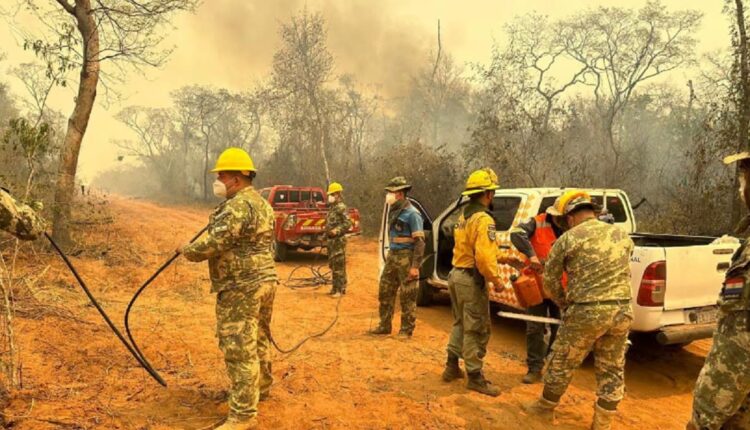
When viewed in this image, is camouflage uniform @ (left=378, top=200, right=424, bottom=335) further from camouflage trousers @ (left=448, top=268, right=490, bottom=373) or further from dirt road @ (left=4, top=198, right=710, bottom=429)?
camouflage trousers @ (left=448, top=268, right=490, bottom=373)

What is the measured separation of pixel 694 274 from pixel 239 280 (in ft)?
13.1

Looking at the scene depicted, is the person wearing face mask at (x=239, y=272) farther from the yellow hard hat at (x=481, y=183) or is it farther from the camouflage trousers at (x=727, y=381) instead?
the camouflage trousers at (x=727, y=381)

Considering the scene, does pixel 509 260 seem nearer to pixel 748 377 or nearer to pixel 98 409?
pixel 748 377

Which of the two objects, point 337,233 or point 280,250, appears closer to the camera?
point 337,233

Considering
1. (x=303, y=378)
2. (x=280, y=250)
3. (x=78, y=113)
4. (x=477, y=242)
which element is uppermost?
(x=78, y=113)

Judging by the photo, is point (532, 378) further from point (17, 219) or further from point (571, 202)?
point (17, 219)

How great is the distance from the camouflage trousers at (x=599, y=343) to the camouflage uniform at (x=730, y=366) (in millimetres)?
1071

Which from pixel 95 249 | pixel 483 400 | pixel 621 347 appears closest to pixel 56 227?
pixel 95 249

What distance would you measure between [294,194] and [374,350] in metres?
8.32

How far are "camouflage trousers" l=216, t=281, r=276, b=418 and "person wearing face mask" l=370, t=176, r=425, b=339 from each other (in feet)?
7.40

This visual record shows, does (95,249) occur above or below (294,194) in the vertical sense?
below

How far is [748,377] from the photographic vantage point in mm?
1802

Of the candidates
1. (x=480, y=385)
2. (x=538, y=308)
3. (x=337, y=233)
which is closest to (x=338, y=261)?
(x=337, y=233)

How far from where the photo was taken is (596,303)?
304 centimetres
